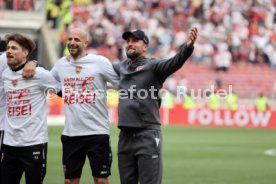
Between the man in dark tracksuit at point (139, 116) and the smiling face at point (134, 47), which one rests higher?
the smiling face at point (134, 47)

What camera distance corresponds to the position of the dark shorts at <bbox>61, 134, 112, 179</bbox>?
9.96 m

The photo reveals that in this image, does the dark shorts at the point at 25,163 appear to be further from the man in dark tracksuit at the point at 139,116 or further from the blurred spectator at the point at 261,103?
the blurred spectator at the point at 261,103

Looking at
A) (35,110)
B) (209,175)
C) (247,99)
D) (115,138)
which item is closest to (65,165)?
(35,110)

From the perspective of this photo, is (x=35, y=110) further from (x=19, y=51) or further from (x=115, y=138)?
(x=115, y=138)

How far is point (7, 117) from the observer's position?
929 cm

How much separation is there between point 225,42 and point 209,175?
2381 cm

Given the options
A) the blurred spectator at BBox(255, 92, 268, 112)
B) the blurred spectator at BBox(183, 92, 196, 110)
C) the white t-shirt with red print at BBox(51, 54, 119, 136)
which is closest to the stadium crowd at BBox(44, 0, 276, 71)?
the blurred spectator at BBox(183, 92, 196, 110)

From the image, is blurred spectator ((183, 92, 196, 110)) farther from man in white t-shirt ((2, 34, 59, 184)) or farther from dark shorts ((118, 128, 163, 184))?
man in white t-shirt ((2, 34, 59, 184))

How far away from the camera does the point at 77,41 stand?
9.94 metres

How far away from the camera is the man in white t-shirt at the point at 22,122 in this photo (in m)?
9.09

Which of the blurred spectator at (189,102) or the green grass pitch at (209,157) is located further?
the blurred spectator at (189,102)

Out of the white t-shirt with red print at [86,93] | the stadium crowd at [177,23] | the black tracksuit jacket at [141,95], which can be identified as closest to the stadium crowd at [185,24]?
the stadium crowd at [177,23]

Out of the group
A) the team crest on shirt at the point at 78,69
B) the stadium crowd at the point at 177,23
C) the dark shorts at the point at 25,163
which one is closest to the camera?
the dark shorts at the point at 25,163

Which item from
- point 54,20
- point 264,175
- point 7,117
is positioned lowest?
point 264,175
